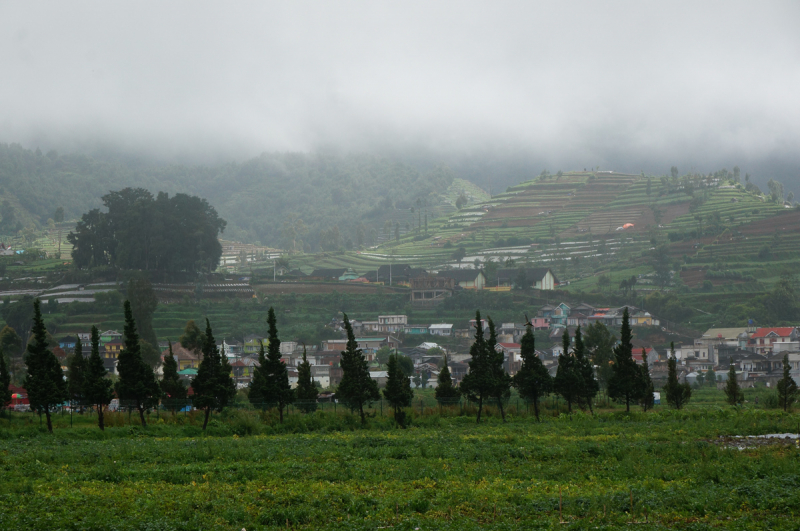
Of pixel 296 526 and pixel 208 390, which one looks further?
pixel 208 390

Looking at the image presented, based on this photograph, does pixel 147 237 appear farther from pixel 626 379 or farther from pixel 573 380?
pixel 626 379

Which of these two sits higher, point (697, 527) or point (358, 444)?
point (697, 527)

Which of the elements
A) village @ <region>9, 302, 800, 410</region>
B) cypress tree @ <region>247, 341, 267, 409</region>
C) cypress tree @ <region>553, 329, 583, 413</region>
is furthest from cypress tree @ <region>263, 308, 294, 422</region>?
village @ <region>9, 302, 800, 410</region>

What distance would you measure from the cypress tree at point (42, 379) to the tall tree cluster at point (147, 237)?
113451 millimetres

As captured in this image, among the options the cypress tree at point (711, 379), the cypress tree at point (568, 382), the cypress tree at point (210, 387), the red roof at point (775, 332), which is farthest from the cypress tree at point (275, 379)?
the red roof at point (775, 332)

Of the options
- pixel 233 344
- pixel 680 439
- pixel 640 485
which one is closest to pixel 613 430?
pixel 680 439

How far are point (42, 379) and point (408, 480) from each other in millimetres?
24640

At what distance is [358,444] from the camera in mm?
30922

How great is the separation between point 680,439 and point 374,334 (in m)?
102

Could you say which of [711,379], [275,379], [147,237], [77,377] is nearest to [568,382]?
[275,379]

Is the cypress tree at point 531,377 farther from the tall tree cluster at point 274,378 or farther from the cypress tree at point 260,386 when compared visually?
the cypress tree at point 260,386

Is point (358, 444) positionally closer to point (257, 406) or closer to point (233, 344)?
point (257, 406)

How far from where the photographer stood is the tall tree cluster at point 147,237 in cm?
14888

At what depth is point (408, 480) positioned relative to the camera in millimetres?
21578
